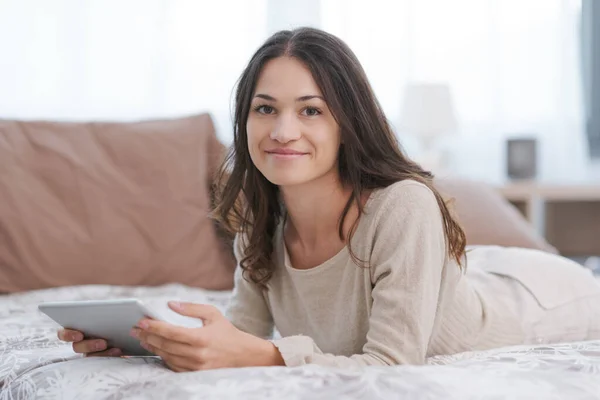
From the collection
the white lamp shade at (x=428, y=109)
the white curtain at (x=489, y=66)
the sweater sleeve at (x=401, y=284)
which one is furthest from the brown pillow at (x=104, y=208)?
the white curtain at (x=489, y=66)

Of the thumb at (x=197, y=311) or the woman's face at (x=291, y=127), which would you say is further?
the woman's face at (x=291, y=127)

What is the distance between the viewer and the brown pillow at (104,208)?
219cm

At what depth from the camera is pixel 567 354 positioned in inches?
50.1

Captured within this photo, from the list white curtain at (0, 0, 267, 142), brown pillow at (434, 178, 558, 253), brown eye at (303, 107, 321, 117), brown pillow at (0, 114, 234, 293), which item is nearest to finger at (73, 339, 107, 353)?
brown eye at (303, 107, 321, 117)

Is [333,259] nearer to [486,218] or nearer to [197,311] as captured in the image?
[197,311]

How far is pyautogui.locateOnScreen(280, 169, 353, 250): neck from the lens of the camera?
4.83ft

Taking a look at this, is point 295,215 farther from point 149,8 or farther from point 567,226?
point 567,226

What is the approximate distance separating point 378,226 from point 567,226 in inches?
93.8

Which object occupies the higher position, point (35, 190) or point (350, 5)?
point (350, 5)

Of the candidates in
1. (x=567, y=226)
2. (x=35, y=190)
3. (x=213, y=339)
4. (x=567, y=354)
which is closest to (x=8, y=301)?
(x=35, y=190)

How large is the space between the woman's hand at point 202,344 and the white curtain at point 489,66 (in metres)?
2.36

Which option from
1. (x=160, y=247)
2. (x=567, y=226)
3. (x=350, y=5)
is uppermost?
(x=350, y=5)

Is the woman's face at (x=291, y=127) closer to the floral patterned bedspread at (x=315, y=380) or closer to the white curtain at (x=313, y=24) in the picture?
the floral patterned bedspread at (x=315, y=380)

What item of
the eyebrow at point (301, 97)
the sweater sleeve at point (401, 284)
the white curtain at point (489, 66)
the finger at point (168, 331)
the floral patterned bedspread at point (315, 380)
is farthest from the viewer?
the white curtain at point (489, 66)
